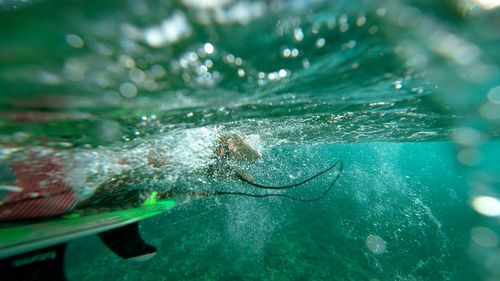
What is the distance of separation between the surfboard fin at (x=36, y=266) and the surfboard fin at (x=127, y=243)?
191 centimetres

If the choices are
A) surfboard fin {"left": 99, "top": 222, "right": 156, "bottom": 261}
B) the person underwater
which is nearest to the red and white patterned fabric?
the person underwater

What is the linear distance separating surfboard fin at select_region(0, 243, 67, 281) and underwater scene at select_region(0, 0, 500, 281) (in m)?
0.04

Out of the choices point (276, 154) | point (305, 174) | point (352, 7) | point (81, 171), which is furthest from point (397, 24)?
point (276, 154)

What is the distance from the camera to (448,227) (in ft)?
58.0

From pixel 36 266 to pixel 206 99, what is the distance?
4.42 m

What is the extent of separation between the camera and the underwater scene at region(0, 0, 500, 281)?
2.89 metres

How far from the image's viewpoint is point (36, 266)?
13.2ft

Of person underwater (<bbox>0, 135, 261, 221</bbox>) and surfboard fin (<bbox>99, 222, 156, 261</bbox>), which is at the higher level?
person underwater (<bbox>0, 135, 261, 221</bbox>)

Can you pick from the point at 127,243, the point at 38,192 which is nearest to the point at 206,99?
the point at 38,192

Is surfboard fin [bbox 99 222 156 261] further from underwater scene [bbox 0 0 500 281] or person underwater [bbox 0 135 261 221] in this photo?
person underwater [bbox 0 135 261 221]

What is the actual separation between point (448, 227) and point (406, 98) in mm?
17284

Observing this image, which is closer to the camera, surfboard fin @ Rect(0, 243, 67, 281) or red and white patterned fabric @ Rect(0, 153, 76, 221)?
surfboard fin @ Rect(0, 243, 67, 281)

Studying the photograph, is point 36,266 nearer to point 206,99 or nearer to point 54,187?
point 54,187

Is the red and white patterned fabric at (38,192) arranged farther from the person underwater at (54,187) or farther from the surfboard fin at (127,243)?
the surfboard fin at (127,243)
